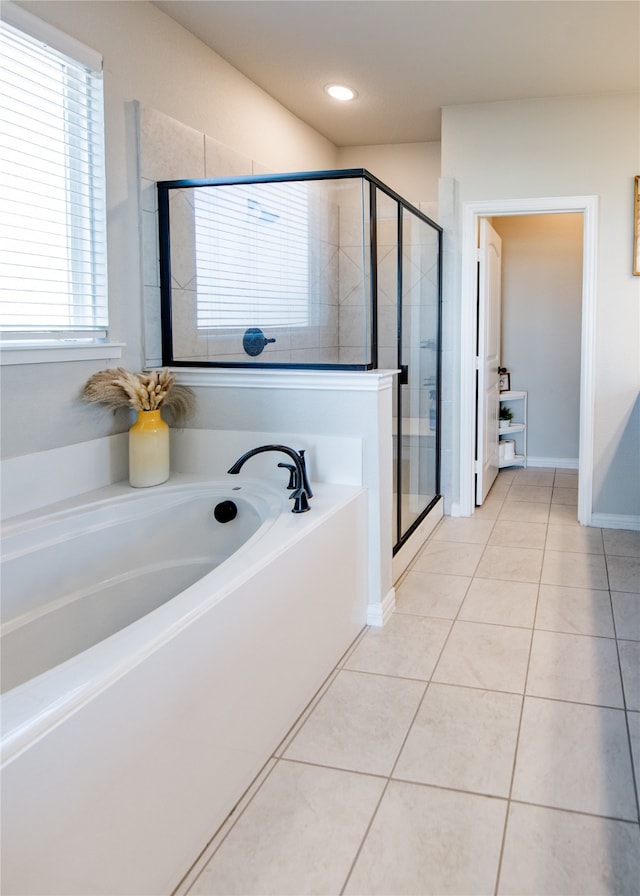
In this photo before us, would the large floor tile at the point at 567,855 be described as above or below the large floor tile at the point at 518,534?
below

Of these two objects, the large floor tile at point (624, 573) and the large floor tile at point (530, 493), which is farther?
the large floor tile at point (530, 493)

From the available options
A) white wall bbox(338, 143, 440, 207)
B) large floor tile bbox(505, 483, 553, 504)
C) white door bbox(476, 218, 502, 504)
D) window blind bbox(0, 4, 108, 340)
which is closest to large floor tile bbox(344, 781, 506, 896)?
window blind bbox(0, 4, 108, 340)

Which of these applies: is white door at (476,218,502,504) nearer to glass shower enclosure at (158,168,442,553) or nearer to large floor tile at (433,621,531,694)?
glass shower enclosure at (158,168,442,553)

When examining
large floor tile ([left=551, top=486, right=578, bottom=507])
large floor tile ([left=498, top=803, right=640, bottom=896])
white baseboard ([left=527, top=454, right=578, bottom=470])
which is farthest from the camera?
white baseboard ([left=527, top=454, right=578, bottom=470])

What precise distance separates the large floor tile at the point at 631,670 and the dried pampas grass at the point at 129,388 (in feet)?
6.24

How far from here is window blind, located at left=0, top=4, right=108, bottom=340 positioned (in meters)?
2.29

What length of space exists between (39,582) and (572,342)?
A: 487 centimetres

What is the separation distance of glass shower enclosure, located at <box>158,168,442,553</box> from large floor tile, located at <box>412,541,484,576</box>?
101 cm

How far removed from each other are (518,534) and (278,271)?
206 cm

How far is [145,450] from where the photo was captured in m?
2.77

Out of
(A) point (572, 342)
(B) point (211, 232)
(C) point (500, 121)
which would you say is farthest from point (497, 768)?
(A) point (572, 342)

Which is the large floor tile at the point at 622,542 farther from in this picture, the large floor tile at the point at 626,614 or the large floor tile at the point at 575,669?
the large floor tile at the point at 575,669

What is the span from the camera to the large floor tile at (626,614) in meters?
2.80

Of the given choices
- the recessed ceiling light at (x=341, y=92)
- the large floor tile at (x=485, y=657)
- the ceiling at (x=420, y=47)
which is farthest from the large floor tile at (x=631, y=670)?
the recessed ceiling light at (x=341, y=92)
